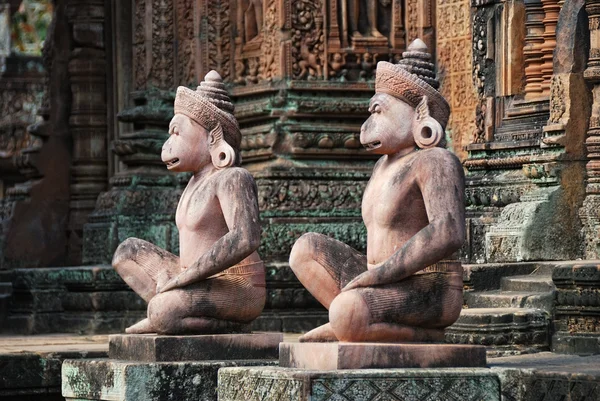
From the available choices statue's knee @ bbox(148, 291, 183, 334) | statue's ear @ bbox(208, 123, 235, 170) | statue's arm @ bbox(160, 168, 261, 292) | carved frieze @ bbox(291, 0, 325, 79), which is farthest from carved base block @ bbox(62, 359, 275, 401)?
carved frieze @ bbox(291, 0, 325, 79)

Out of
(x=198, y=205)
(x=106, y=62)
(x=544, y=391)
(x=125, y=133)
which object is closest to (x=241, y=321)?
(x=198, y=205)

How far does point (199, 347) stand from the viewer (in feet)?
31.2

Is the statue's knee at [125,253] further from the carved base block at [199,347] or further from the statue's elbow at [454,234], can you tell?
the statue's elbow at [454,234]

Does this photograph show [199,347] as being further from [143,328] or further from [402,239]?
[402,239]

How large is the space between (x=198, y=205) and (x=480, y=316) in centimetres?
169

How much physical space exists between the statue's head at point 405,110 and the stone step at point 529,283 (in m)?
2.18

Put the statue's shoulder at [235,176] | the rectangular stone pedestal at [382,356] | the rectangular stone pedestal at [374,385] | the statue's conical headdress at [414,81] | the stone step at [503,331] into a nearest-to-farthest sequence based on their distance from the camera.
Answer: the rectangular stone pedestal at [374,385]
the rectangular stone pedestal at [382,356]
the statue's conical headdress at [414,81]
the statue's shoulder at [235,176]
the stone step at [503,331]

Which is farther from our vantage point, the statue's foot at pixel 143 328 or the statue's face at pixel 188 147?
the statue's face at pixel 188 147

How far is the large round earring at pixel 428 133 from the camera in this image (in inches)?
336

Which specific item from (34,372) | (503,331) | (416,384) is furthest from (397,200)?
(34,372)

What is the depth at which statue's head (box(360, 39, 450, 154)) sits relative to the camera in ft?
28.3

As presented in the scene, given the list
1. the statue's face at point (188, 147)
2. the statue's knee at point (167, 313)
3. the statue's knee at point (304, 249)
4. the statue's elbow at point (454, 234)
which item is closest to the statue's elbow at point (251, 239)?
the statue's knee at point (167, 313)

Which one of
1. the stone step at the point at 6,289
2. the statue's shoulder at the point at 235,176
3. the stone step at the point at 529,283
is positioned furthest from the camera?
the stone step at the point at 6,289

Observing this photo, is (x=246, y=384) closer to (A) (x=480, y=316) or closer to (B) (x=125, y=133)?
(A) (x=480, y=316)
